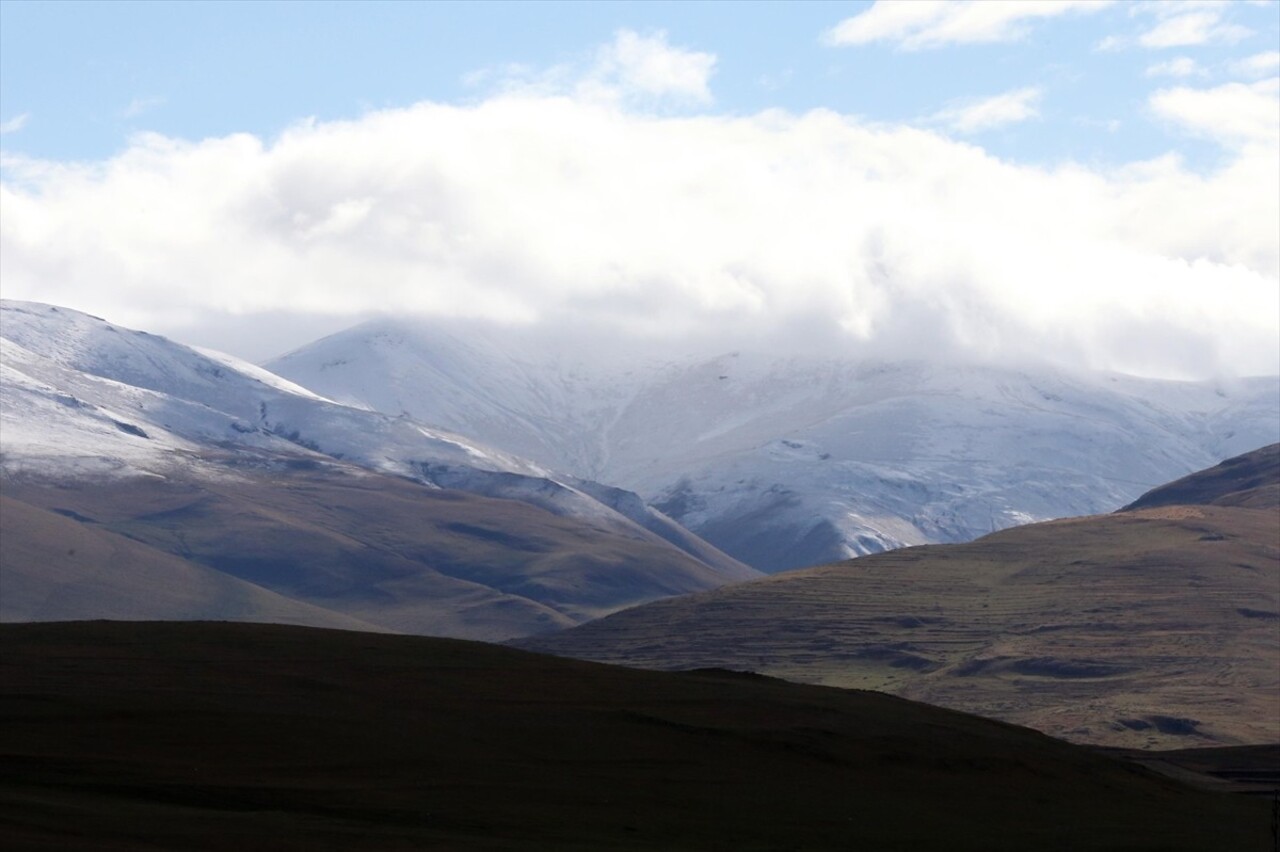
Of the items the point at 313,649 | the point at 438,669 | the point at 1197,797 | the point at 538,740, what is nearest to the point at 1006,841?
the point at 538,740

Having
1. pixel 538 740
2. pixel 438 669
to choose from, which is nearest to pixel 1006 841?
pixel 538 740

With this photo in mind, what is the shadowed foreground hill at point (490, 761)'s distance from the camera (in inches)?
2940

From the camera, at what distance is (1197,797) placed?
112 metres

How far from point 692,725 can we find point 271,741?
24635mm

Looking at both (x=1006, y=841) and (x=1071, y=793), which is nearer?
(x=1006, y=841)

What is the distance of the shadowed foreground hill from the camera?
7469cm

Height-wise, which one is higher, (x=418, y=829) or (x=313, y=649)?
(x=313, y=649)

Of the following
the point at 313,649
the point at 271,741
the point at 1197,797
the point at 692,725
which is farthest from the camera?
the point at 313,649

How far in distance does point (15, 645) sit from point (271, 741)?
106 feet

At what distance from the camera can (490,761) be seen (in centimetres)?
9031

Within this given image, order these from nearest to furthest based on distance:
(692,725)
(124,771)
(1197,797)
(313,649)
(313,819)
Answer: (313,819)
(124,771)
(692,725)
(1197,797)
(313,649)

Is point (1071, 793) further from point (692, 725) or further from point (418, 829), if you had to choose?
point (418, 829)

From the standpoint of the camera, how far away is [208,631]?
4956 inches

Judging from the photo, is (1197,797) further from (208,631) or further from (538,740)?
(208,631)
